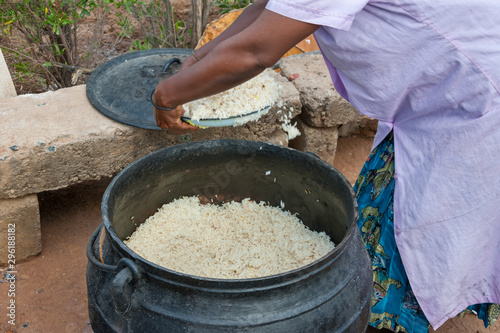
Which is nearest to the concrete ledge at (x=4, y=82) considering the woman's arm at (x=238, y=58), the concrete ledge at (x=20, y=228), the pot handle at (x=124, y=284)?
the concrete ledge at (x=20, y=228)

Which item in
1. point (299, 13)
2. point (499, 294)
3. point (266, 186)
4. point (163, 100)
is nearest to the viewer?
point (299, 13)

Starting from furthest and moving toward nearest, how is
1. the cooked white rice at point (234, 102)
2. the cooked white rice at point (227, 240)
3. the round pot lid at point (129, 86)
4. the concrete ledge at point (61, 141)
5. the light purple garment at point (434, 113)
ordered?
the round pot lid at point (129, 86)
the concrete ledge at point (61, 141)
the cooked white rice at point (234, 102)
the cooked white rice at point (227, 240)
the light purple garment at point (434, 113)

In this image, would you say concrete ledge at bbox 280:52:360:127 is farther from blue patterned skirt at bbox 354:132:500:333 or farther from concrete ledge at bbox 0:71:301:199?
blue patterned skirt at bbox 354:132:500:333

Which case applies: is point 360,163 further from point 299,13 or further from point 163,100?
point 299,13

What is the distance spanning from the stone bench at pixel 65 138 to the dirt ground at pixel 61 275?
6.2 inches

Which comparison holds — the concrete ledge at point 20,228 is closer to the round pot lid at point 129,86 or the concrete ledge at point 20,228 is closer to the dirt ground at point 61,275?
the dirt ground at point 61,275

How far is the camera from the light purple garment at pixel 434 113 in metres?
1.62

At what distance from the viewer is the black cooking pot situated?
1.52m

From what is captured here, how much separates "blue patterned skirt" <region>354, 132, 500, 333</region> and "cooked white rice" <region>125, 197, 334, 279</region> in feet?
0.83

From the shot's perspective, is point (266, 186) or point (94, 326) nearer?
point (94, 326)

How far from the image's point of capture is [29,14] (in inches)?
142

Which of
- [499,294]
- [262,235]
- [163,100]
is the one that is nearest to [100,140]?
[163,100]

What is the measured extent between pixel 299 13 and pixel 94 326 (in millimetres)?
1301

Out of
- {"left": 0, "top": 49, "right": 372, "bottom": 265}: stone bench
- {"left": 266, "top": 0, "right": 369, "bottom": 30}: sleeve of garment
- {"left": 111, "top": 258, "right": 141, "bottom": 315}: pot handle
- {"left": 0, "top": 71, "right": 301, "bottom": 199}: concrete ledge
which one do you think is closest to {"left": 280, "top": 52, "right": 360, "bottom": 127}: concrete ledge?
{"left": 0, "top": 49, "right": 372, "bottom": 265}: stone bench
